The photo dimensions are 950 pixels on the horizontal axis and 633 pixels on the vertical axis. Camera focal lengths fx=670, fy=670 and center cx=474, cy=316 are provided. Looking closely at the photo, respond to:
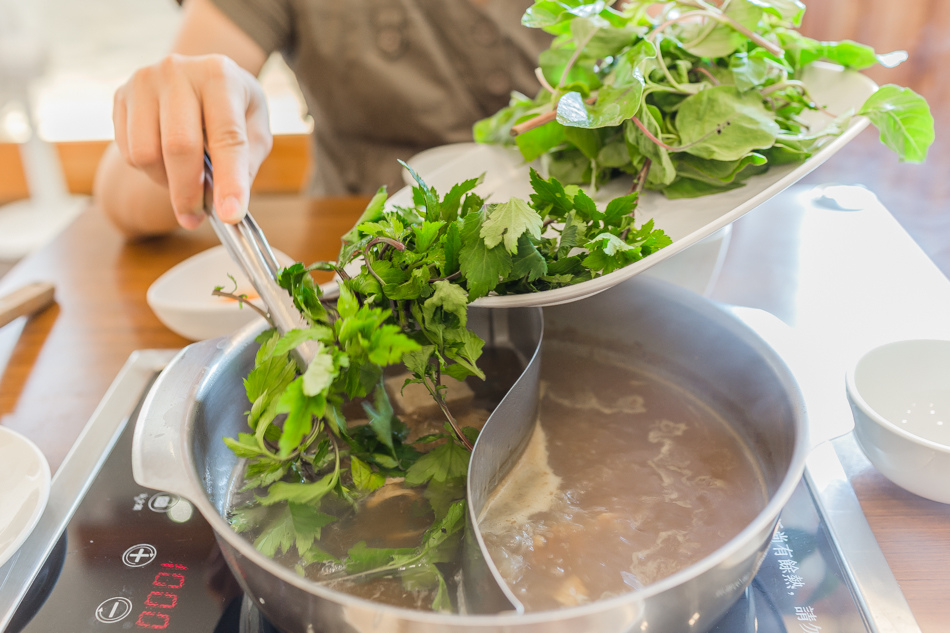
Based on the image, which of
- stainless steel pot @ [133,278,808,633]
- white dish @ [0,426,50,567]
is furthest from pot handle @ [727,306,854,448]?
white dish @ [0,426,50,567]

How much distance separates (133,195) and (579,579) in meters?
1.10

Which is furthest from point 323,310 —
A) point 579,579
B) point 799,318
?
point 799,318

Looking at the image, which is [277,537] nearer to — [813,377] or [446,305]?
[446,305]

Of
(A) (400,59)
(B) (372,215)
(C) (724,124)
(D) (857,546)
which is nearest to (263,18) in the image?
(A) (400,59)

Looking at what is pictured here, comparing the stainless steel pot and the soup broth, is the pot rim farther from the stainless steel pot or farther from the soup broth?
the soup broth

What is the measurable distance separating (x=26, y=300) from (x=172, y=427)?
2.25 feet

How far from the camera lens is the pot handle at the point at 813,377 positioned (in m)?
0.60

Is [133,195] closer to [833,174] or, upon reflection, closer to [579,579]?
[579,579]

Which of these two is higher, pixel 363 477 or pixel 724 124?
pixel 724 124

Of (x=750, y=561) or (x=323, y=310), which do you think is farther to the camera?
(x=323, y=310)

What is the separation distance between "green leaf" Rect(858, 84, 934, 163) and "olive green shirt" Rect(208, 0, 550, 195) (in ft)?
2.71

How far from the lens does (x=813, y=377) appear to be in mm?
665

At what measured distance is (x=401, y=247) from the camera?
65cm

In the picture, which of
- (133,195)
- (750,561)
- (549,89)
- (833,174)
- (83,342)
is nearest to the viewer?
(750,561)
